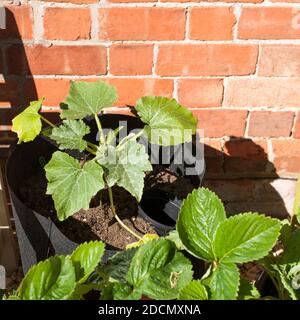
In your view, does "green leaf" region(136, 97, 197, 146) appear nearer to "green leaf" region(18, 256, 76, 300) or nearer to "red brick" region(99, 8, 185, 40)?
"red brick" region(99, 8, 185, 40)

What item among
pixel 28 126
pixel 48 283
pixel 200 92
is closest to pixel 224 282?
pixel 48 283

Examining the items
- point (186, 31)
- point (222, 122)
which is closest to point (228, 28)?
point (186, 31)

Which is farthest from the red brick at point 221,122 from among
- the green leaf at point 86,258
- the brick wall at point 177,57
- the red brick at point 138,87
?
the green leaf at point 86,258

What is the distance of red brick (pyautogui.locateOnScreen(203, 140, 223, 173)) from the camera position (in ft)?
5.38

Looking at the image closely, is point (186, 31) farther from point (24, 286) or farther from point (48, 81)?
point (24, 286)

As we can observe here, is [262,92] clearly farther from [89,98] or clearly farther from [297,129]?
[89,98]

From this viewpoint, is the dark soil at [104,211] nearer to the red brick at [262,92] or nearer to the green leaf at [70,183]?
the green leaf at [70,183]

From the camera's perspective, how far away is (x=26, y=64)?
4.75 ft

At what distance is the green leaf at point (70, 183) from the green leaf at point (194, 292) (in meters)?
0.29

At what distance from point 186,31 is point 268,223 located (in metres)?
0.62

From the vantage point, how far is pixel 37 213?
121cm

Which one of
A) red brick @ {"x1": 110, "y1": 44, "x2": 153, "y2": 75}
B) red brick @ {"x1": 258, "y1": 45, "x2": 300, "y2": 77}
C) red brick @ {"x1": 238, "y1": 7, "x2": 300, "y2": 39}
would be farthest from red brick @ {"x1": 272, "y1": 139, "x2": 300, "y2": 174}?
red brick @ {"x1": 110, "y1": 44, "x2": 153, "y2": 75}

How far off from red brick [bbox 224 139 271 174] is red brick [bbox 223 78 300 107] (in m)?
0.13
